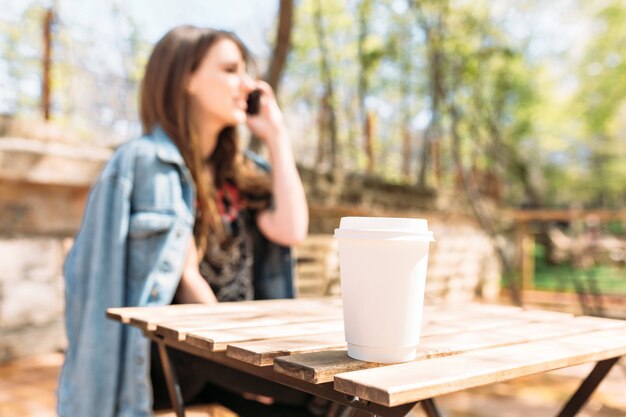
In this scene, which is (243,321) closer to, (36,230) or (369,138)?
(36,230)

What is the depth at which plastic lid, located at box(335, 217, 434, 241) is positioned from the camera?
696mm

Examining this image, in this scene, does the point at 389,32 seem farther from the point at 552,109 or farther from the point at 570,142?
the point at 570,142

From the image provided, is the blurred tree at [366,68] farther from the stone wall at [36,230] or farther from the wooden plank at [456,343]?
the wooden plank at [456,343]

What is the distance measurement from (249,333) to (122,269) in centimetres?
62

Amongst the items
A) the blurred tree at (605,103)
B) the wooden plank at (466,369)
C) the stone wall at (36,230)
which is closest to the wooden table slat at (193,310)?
the wooden plank at (466,369)

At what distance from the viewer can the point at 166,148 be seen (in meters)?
1.63

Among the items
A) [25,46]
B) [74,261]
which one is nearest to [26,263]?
[25,46]

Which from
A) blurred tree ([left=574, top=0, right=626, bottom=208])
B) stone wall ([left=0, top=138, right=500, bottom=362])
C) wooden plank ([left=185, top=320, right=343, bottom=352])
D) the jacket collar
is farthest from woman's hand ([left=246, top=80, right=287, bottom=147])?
blurred tree ([left=574, top=0, right=626, bottom=208])

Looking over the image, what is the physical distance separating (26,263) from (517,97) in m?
14.4

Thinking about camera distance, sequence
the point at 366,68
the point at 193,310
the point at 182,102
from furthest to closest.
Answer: the point at 366,68
the point at 182,102
the point at 193,310

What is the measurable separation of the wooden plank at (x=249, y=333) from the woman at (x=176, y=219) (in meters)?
0.52

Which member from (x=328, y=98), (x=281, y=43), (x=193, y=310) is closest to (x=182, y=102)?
(x=193, y=310)

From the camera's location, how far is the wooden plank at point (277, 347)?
2.51 feet

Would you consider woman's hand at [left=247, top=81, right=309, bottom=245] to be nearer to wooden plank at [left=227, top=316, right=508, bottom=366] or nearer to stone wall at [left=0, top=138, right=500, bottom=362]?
wooden plank at [left=227, top=316, right=508, bottom=366]
